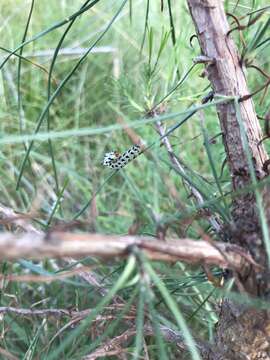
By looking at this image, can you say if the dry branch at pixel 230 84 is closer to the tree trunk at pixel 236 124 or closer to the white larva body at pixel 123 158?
the tree trunk at pixel 236 124

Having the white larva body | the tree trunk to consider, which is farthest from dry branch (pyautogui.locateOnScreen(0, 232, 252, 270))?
the white larva body

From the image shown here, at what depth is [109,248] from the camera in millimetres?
292

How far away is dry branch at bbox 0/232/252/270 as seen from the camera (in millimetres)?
255

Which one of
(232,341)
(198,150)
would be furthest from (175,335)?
(198,150)

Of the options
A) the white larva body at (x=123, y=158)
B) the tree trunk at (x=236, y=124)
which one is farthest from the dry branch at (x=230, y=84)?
the white larva body at (x=123, y=158)

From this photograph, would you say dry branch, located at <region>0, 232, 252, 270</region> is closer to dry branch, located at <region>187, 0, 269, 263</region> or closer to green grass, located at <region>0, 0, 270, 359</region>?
dry branch, located at <region>187, 0, 269, 263</region>

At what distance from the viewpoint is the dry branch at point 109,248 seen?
25 centimetres

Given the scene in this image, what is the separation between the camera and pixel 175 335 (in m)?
0.55

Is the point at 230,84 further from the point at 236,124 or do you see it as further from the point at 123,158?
the point at 123,158

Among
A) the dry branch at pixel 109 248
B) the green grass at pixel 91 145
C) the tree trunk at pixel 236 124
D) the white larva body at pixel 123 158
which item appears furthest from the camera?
the green grass at pixel 91 145

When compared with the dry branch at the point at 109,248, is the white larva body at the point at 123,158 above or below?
above

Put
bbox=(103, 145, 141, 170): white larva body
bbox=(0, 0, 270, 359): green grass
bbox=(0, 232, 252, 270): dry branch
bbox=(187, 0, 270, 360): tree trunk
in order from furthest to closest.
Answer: bbox=(0, 0, 270, 359): green grass → bbox=(103, 145, 141, 170): white larva body → bbox=(187, 0, 270, 360): tree trunk → bbox=(0, 232, 252, 270): dry branch

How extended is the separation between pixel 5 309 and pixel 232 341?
0.85ft

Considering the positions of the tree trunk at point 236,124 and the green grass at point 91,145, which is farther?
the green grass at point 91,145
